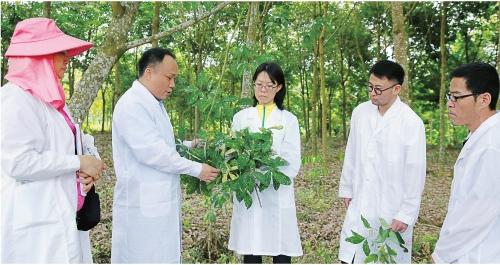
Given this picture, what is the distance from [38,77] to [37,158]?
0.38m

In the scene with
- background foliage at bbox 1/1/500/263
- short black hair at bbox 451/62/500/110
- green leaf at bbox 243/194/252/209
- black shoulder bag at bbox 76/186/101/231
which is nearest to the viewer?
short black hair at bbox 451/62/500/110

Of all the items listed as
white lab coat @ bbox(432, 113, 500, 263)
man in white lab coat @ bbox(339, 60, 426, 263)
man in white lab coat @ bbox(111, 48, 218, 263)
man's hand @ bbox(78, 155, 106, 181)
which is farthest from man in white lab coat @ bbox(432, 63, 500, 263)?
man's hand @ bbox(78, 155, 106, 181)

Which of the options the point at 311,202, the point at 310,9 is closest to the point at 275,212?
the point at 311,202

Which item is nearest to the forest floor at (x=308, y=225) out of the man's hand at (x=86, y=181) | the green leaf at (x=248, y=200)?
the green leaf at (x=248, y=200)

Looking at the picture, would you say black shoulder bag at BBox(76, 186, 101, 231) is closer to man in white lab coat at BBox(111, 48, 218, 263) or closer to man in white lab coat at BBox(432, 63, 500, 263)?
man in white lab coat at BBox(111, 48, 218, 263)

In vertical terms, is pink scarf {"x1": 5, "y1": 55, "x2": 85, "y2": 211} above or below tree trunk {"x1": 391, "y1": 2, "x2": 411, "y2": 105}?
below

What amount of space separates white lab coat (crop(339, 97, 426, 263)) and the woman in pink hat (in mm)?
1790

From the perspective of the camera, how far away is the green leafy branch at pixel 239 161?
305 centimetres

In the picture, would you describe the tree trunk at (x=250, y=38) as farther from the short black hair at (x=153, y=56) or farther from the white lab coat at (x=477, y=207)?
the white lab coat at (x=477, y=207)

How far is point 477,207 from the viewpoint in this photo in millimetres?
1971

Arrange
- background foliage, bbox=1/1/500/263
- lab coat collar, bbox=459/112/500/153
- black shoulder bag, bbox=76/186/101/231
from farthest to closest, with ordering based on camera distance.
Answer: background foliage, bbox=1/1/500/263 → black shoulder bag, bbox=76/186/101/231 → lab coat collar, bbox=459/112/500/153

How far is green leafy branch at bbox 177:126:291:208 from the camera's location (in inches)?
120

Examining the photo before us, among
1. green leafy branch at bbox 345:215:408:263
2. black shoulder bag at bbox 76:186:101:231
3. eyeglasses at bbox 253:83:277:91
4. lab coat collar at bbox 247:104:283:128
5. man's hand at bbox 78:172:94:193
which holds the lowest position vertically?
green leafy branch at bbox 345:215:408:263

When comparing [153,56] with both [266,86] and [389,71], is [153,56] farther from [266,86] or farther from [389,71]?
[389,71]
